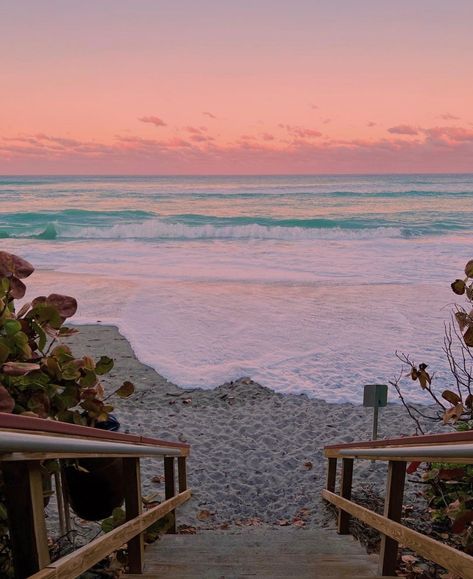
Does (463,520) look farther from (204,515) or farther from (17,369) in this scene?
(204,515)

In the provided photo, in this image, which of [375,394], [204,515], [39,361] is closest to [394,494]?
[39,361]

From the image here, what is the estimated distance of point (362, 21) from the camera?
17672 mm

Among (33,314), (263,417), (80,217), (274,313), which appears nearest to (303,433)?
(263,417)

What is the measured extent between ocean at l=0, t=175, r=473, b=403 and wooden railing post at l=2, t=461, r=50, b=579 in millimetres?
7149

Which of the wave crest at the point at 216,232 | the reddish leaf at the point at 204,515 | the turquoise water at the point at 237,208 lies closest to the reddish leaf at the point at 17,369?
the reddish leaf at the point at 204,515

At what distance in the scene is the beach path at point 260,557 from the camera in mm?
3160

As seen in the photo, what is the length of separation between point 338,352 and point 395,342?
1.38 m

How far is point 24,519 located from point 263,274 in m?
18.4

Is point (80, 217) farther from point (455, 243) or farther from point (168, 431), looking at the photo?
point (168, 431)

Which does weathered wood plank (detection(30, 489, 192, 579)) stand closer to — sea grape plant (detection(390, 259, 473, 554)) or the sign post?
sea grape plant (detection(390, 259, 473, 554))

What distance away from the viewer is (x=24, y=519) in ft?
5.28

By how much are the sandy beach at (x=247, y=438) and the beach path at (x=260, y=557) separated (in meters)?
1.22

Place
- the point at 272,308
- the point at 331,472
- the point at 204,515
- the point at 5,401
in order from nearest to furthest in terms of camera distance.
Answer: the point at 5,401 < the point at 331,472 < the point at 204,515 < the point at 272,308

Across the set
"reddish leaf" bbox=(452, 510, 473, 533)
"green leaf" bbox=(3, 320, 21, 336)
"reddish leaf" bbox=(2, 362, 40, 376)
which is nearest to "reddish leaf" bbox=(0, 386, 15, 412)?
"reddish leaf" bbox=(2, 362, 40, 376)
